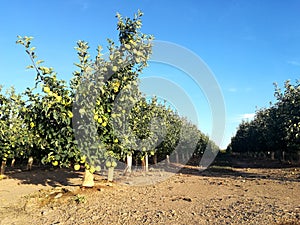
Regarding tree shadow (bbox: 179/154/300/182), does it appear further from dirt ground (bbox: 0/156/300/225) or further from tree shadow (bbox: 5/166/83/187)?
tree shadow (bbox: 5/166/83/187)

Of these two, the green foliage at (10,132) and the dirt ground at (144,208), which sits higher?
the green foliage at (10,132)

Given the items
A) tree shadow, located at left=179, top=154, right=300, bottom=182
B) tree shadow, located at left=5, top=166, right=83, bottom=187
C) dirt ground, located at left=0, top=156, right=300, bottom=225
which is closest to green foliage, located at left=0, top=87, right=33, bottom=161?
tree shadow, located at left=5, top=166, right=83, bottom=187

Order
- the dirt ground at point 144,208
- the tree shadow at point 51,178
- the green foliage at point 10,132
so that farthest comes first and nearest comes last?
the green foliage at point 10,132, the tree shadow at point 51,178, the dirt ground at point 144,208

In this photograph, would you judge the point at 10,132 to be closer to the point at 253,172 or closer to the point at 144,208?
the point at 144,208

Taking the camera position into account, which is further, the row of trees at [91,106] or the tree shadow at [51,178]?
the tree shadow at [51,178]

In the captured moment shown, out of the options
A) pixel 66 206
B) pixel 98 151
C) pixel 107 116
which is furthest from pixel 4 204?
pixel 107 116

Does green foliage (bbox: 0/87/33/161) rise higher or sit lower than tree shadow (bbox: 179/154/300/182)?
higher

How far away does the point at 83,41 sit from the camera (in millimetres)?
9273

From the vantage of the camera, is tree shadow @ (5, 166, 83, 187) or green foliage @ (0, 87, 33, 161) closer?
tree shadow @ (5, 166, 83, 187)

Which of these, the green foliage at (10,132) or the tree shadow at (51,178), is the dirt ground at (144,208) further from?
the green foliage at (10,132)

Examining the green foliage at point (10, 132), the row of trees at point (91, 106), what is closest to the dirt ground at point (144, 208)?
the row of trees at point (91, 106)


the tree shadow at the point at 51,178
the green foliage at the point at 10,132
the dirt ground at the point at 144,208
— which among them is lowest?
the dirt ground at the point at 144,208

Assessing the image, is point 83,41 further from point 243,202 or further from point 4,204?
point 243,202

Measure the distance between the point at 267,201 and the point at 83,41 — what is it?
8.78 m
